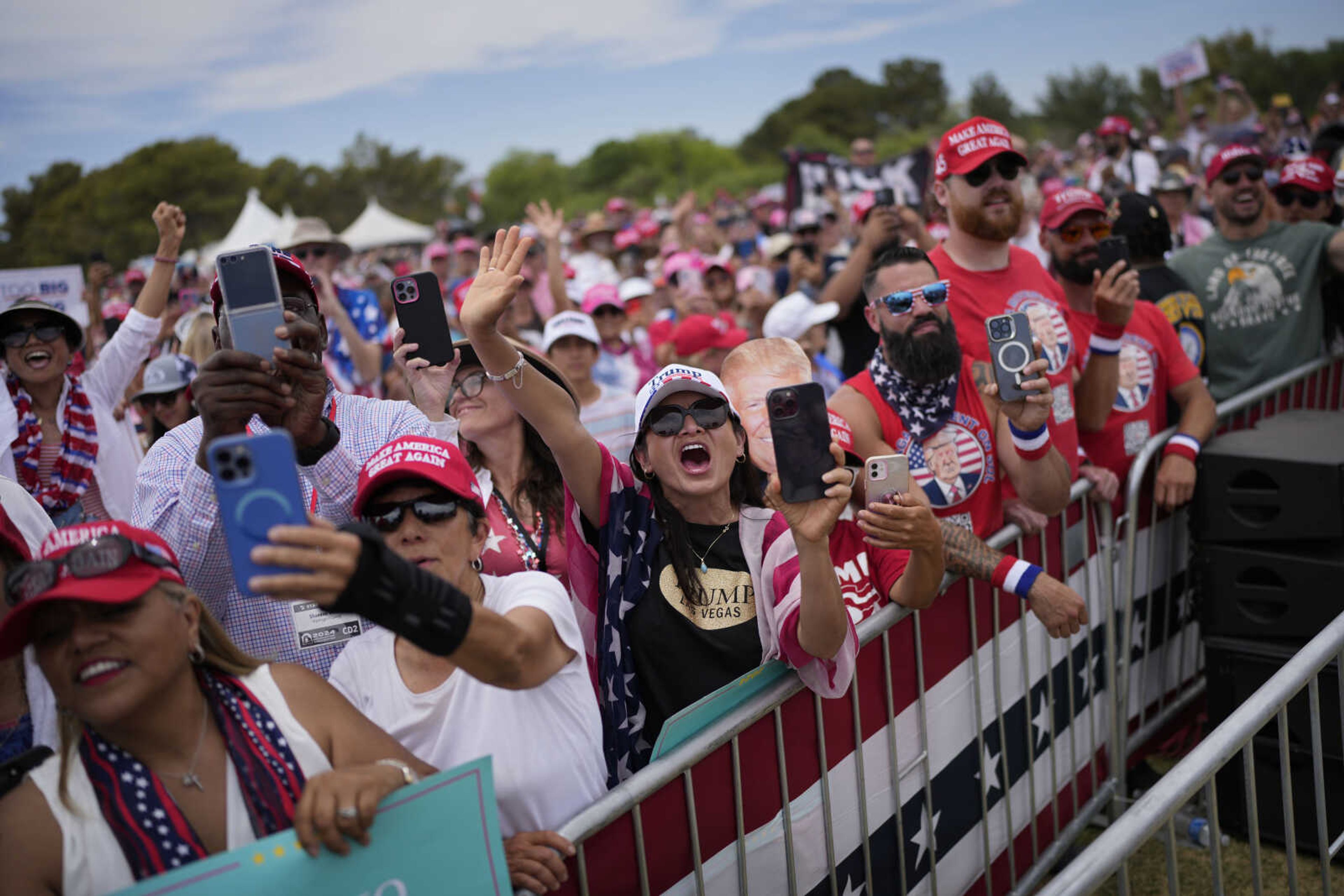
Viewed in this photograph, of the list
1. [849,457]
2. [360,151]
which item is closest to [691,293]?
[849,457]

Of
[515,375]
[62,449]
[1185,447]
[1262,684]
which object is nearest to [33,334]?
[62,449]

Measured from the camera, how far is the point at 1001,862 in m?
3.64

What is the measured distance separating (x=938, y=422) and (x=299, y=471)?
7.43ft

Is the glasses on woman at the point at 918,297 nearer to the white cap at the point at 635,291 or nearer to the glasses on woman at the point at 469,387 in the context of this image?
the glasses on woman at the point at 469,387

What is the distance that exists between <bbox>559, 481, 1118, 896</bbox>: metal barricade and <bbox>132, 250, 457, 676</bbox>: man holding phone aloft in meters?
1.04

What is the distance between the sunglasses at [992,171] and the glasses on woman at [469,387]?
7.61 ft

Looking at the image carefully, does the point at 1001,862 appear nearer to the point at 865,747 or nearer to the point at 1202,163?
the point at 865,747

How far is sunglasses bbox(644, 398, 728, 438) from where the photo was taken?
9.17ft

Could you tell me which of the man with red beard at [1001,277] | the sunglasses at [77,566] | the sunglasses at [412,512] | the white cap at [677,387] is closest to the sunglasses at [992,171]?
the man with red beard at [1001,277]

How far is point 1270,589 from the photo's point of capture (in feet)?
13.6

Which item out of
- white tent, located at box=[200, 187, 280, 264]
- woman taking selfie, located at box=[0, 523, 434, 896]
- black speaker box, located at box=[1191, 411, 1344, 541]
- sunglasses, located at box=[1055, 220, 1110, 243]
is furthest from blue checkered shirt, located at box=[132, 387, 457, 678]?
white tent, located at box=[200, 187, 280, 264]

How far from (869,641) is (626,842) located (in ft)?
3.41

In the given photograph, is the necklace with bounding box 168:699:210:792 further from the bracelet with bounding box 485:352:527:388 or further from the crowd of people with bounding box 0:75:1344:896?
the bracelet with bounding box 485:352:527:388

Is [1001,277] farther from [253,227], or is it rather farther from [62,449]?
[253,227]
